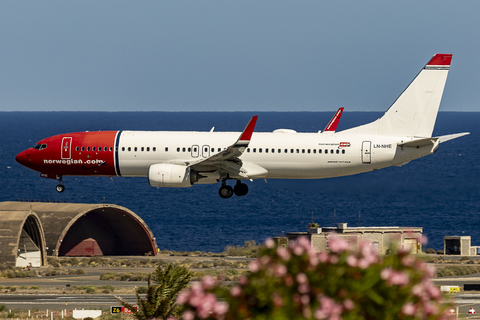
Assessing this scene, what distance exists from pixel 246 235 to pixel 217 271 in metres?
64.8

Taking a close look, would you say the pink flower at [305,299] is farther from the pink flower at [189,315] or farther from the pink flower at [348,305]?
the pink flower at [189,315]

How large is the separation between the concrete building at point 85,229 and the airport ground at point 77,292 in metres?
9.84

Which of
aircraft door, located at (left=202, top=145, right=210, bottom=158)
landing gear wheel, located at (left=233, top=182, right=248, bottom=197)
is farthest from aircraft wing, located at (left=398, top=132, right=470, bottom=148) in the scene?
aircraft door, located at (left=202, top=145, right=210, bottom=158)

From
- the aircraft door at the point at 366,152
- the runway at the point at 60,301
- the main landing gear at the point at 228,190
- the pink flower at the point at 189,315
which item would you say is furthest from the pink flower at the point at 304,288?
the runway at the point at 60,301

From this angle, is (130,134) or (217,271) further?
(217,271)

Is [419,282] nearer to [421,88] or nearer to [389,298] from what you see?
[389,298]

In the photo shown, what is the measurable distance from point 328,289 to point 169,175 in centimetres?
4132

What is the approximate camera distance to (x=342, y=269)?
13359 mm

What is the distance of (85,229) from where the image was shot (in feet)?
328

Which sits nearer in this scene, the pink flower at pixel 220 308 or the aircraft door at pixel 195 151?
the pink flower at pixel 220 308

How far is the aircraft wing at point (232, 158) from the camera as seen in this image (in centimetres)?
5175

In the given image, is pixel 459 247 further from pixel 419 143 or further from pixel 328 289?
pixel 328 289

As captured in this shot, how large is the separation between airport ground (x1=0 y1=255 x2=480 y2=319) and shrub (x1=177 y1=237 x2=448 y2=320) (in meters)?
39.7

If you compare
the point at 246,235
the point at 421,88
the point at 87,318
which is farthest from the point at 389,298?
the point at 246,235
